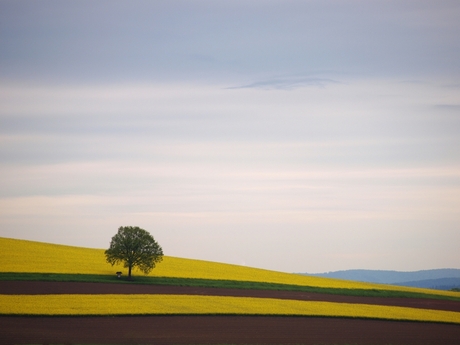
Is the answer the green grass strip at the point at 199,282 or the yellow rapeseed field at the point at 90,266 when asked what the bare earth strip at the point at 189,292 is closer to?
the green grass strip at the point at 199,282

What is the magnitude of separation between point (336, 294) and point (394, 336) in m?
24.7

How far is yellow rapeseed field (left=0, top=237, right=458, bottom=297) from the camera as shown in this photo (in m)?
74.8

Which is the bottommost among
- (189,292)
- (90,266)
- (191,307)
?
(191,307)

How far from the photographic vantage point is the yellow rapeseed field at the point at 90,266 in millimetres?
74750

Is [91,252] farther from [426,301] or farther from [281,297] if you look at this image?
[426,301]

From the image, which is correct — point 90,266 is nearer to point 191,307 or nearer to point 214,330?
point 191,307

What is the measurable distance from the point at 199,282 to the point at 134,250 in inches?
327

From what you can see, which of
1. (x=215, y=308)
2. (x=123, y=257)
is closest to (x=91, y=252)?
(x=123, y=257)

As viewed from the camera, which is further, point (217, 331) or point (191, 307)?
point (191, 307)

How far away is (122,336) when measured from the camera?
43.8 metres

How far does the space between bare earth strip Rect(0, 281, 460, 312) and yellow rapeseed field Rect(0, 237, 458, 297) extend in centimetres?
825

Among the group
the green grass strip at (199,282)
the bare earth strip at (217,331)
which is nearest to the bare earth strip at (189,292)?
the green grass strip at (199,282)

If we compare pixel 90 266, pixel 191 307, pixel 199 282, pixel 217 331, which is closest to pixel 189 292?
pixel 199 282

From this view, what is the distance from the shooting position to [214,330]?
47688 millimetres
